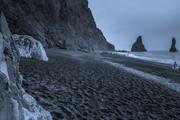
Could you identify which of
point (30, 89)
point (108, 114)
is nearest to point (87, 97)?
point (108, 114)

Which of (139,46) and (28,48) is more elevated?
(139,46)

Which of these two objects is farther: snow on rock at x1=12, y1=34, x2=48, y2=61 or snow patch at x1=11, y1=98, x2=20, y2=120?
snow on rock at x1=12, y1=34, x2=48, y2=61

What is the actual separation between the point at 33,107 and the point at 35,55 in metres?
10.3

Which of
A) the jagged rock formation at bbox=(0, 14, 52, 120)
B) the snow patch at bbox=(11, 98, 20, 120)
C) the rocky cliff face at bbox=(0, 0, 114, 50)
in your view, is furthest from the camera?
the rocky cliff face at bbox=(0, 0, 114, 50)

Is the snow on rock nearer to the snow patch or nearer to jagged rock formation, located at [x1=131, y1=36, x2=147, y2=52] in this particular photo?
the snow patch

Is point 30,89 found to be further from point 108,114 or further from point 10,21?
point 10,21

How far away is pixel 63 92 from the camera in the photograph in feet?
16.0

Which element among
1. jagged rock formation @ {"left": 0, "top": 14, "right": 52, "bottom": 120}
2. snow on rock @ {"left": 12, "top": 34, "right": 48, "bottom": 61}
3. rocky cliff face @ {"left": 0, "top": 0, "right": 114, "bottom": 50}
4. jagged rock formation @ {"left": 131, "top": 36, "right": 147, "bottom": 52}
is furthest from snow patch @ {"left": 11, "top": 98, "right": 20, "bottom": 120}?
jagged rock formation @ {"left": 131, "top": 36, "right": 147, "bottom": 52}

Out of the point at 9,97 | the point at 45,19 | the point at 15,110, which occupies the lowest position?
the point at 15,110

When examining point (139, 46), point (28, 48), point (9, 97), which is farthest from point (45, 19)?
point (139, 46)

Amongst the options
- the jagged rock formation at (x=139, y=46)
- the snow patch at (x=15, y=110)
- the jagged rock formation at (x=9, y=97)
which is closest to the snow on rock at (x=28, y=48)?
the jagged rock formation at (x=9, y=97)

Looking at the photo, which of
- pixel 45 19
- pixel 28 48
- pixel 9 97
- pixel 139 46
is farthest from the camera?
pixel 139 46

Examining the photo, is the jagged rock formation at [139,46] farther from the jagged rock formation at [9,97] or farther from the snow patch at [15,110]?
the snow patch at [15,110]

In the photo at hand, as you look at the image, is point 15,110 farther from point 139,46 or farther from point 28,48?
point 139,46
